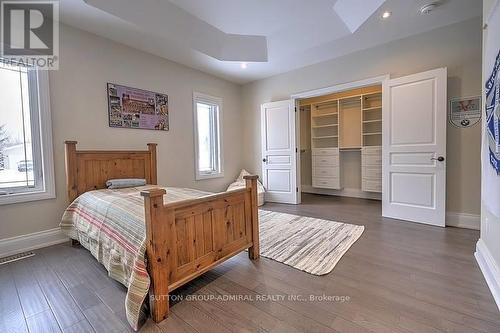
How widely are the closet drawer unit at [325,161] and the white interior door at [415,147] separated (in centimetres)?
171

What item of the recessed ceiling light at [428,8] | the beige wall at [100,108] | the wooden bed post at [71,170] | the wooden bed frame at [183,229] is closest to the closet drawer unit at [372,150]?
the recessed ceiling light at [428,8]

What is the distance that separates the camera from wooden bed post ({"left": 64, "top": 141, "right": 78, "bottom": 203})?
103 inches

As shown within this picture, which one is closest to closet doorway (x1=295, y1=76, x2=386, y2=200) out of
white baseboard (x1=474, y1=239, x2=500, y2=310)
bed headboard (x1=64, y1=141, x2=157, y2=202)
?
white baseboard (x1=474, y1=239, x2=500, y2=310)

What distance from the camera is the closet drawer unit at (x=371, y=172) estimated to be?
4.56 metres

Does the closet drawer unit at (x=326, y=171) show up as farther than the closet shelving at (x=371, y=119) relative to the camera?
Yes

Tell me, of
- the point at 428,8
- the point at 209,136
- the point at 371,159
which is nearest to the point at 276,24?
the point at 428,8

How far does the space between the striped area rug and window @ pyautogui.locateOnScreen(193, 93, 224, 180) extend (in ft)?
5.29

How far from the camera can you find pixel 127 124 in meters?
3.29

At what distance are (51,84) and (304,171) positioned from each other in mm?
5106

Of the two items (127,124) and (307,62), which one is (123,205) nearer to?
(127,124)

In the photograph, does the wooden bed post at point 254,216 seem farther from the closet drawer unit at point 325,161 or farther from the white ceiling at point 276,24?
the closet drawer unit at point 325,161

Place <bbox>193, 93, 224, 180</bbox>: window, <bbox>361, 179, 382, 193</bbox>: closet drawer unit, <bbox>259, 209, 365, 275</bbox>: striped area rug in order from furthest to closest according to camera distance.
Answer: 1. <bbox>361, 179, 382, 193</bbox>: closet drawer unit
2. <bbox>193, 93, 224, 180</bbox>: window
3. <bbox>259, 209, 365, 275</bbox>: striped area rug

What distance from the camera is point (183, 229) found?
1.59 metres

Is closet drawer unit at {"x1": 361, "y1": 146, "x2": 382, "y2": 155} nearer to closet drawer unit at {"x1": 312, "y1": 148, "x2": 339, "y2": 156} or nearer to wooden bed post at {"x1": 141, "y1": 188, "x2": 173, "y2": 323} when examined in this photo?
closet drawer unit at {"x1": 312, "y1": 148, "x2": 339, "y2": 156}
